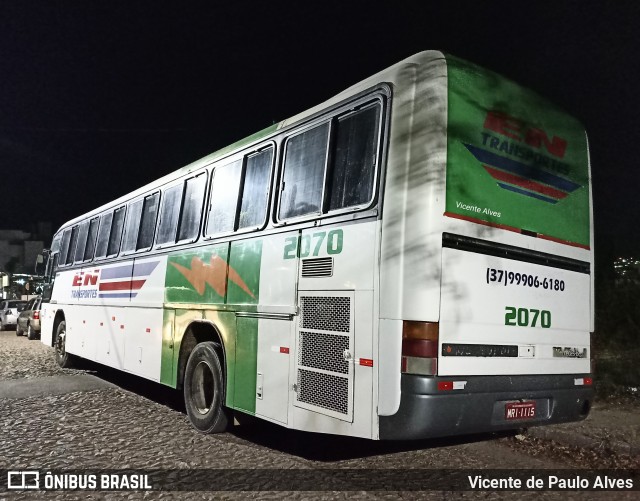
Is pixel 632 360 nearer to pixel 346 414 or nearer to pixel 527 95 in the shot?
pixel 527 95

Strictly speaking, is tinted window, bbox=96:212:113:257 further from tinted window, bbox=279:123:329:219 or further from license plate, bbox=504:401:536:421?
license plate, bbox=504:401:536:421

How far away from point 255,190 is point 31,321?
2023 centimetres

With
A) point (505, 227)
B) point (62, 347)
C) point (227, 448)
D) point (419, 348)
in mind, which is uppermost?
point (505, 227)

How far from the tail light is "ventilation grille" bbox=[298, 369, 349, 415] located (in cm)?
64

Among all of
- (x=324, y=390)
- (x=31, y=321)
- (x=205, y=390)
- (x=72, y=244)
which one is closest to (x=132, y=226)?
(x=205, y=390)

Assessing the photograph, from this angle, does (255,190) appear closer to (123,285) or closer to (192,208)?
(192,208)

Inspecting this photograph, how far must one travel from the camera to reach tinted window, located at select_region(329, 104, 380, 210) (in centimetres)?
510

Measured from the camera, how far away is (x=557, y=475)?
5.73 meters

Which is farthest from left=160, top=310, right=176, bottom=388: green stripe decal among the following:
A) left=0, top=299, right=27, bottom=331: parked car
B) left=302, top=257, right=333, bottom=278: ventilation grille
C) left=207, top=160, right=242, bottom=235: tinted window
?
left=0, top=299, right=27, bottom=331: parked car

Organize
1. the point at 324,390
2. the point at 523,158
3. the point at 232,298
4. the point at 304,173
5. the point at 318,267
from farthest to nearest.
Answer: the point at 232,298
the point at 304,173
the point at 523,158
the point at 318,267
the point at 324,390

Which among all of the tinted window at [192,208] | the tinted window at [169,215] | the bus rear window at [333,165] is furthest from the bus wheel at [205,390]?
the bus rear window at [333,165]

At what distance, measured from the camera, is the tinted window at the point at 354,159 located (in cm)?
510

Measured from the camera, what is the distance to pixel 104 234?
37.8 feet

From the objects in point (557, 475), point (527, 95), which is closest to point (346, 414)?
point (557, 475)
